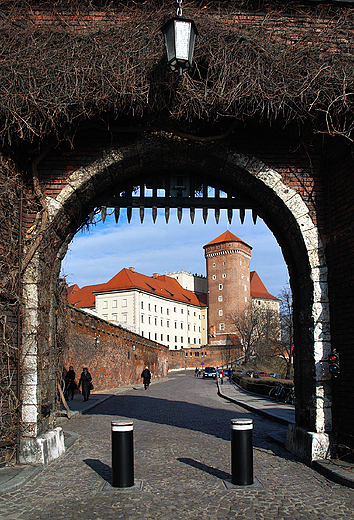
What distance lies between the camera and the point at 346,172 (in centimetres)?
649

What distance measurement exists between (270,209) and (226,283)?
73.2m

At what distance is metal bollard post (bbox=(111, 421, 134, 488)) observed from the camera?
211 inches

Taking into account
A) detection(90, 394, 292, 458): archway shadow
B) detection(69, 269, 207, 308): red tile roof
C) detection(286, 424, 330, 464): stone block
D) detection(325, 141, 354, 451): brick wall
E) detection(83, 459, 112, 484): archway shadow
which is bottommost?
detection(90, 394, 292, 458): archway shadow

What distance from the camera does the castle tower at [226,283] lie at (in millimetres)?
78812

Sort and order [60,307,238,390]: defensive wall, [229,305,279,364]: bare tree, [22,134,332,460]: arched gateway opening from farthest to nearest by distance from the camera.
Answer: [229,305,279,364]: bare tree
[60,307,238,390]: defensive wall
[22,134,332,460]: arched gateway opening

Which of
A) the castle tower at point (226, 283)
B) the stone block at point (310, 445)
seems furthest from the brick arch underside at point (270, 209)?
the castle tower at point (226, 283)

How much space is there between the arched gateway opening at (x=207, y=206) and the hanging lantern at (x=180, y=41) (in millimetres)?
1617

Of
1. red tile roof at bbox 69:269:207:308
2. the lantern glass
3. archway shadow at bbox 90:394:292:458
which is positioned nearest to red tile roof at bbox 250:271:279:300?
red tile roof at bbox 69:269:207:308

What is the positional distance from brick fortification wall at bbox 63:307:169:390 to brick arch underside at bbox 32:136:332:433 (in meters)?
7.81

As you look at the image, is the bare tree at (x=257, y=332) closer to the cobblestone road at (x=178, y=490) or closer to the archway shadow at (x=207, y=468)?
the cobblestone road at (x=178, y=490)

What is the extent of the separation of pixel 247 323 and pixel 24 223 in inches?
2438

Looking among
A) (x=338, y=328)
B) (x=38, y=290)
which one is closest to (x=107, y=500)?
(x=38, y=290)

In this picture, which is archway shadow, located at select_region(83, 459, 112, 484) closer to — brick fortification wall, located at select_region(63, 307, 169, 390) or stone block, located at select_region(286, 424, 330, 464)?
stone block, located at select_region(286, 424, 330, 464)

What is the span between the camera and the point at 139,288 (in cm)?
7075
